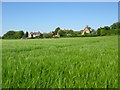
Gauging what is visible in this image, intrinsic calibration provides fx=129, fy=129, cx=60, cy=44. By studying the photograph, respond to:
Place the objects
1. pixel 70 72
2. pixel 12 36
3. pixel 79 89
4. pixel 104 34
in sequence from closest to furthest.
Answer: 1. pixel 79 89
2. pixel 70 72
3. pixel 104 34
4. pixel 12 36

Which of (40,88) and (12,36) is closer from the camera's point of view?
(40,88)

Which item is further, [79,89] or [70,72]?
[70,72]

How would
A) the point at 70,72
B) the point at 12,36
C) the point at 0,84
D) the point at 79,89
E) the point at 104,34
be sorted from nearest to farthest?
the point at 79,89 → the point at 0,84 → the point at 70,72 → the point at 104,34 → the point at 12,36

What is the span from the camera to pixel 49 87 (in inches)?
61.7

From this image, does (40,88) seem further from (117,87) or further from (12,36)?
(12,36)

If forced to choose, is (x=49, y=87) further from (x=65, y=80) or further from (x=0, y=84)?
(x=0, y=84)

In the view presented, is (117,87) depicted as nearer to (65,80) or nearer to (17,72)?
(65,80)

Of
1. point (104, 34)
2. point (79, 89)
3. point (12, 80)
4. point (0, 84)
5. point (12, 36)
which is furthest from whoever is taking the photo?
point (12, 36)

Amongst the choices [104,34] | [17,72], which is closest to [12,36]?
[104,34]

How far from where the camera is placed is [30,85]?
63.2 inches

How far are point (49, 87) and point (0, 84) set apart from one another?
64cm

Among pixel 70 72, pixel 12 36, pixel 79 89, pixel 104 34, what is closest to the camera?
pixel 79 89

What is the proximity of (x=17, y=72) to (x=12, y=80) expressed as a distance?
0.31m


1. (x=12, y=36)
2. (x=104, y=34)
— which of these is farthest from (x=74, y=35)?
(x=12, y=36)
